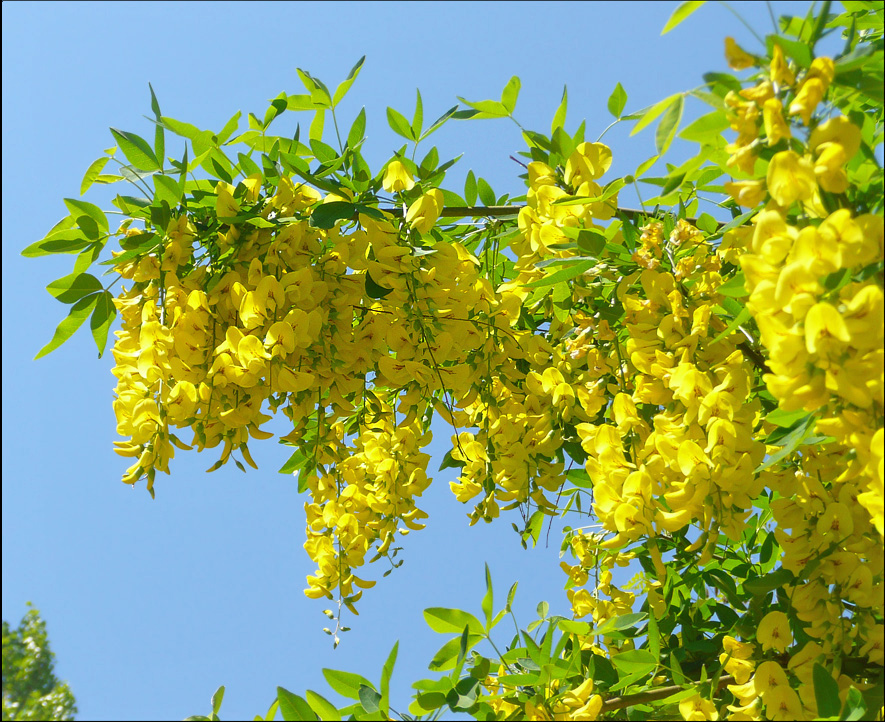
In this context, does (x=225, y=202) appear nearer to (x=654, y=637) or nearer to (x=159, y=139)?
(x=159, y=139)

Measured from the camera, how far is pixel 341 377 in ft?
6.13

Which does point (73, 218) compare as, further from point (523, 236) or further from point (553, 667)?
point (553, 667)

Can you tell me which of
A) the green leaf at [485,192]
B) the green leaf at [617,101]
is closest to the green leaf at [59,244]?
the green leaf at [485,192]

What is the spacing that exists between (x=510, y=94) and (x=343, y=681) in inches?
51.0

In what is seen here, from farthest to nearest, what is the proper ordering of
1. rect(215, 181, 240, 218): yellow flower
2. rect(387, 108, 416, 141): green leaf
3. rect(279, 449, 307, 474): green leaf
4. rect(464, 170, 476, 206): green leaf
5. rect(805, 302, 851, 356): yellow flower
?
rect(279, 449, 307, 474): green leaf, rect(464, 170, 476, 206): green leaf, rect(387, 108, 416, 141): green leaf, rect(215, 181, 240, 218): yellow flower, rect(805, 302, 851, 356): yellow flower

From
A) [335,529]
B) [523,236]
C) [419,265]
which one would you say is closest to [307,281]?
[419,265]

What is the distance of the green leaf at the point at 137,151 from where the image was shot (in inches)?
67.4

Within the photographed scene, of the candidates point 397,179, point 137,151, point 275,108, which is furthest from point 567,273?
point 137,151

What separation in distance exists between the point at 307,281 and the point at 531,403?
622mm

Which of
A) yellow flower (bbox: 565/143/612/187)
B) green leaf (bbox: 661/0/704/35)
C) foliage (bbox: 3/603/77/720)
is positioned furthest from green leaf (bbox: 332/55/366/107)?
foliage (bbox: 3/603/77/720)

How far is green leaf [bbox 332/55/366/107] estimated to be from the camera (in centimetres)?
179

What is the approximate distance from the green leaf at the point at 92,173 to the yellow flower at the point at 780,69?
1.40 meters

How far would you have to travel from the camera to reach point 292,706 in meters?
1.21

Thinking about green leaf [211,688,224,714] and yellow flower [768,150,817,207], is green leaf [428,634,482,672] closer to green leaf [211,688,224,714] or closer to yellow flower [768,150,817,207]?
green leaf [211,688,224,714]
